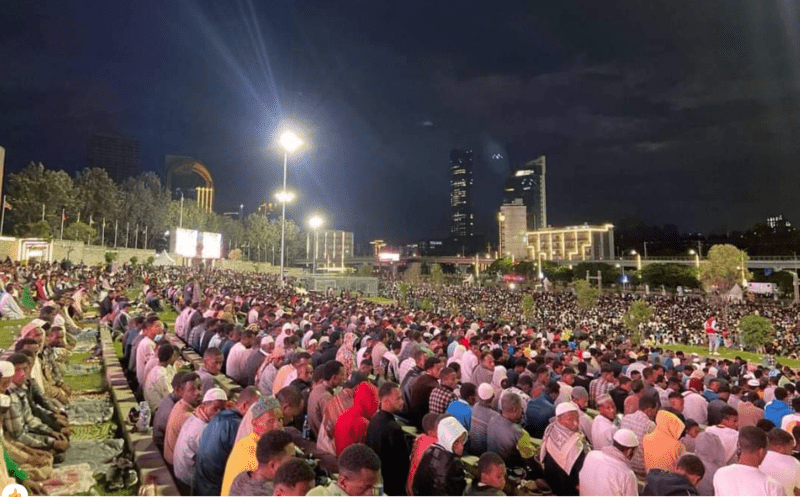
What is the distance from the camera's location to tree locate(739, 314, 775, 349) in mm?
28016

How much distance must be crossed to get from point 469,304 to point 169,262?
32773 millimetres

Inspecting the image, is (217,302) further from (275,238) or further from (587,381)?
(275,238)

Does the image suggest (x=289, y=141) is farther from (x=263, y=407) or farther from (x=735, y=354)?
(x=735, y=354)

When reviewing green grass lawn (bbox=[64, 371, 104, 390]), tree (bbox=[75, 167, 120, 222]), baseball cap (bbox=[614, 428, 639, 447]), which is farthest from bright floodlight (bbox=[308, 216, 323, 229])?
baseball cap (bbox=[614, 428, 639, 447])

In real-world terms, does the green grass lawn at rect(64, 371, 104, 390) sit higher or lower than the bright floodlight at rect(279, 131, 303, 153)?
lower

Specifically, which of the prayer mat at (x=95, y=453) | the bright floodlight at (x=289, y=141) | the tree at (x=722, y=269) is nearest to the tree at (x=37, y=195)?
the bright floodlight at (x=289, y=141)

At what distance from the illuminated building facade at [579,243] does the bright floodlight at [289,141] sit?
141m

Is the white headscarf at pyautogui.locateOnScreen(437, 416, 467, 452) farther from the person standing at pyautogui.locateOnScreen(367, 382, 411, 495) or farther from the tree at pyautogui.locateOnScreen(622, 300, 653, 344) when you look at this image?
the tree at pyautogui.locateOnScreen(622, 300, 653, 344)

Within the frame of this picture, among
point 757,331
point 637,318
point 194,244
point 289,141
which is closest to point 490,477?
point 289,141

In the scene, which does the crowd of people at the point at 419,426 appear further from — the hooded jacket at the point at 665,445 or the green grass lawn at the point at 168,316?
the green grass lawn at the point at 168,316

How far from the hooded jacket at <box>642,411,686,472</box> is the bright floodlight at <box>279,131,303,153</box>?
82.0 feet

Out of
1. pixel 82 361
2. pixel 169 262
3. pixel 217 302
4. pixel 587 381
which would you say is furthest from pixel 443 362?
pixel 169 262

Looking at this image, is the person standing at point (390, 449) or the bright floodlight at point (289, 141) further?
the bright floodlight at point (289, 141)

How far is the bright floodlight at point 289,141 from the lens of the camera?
1079 inches
